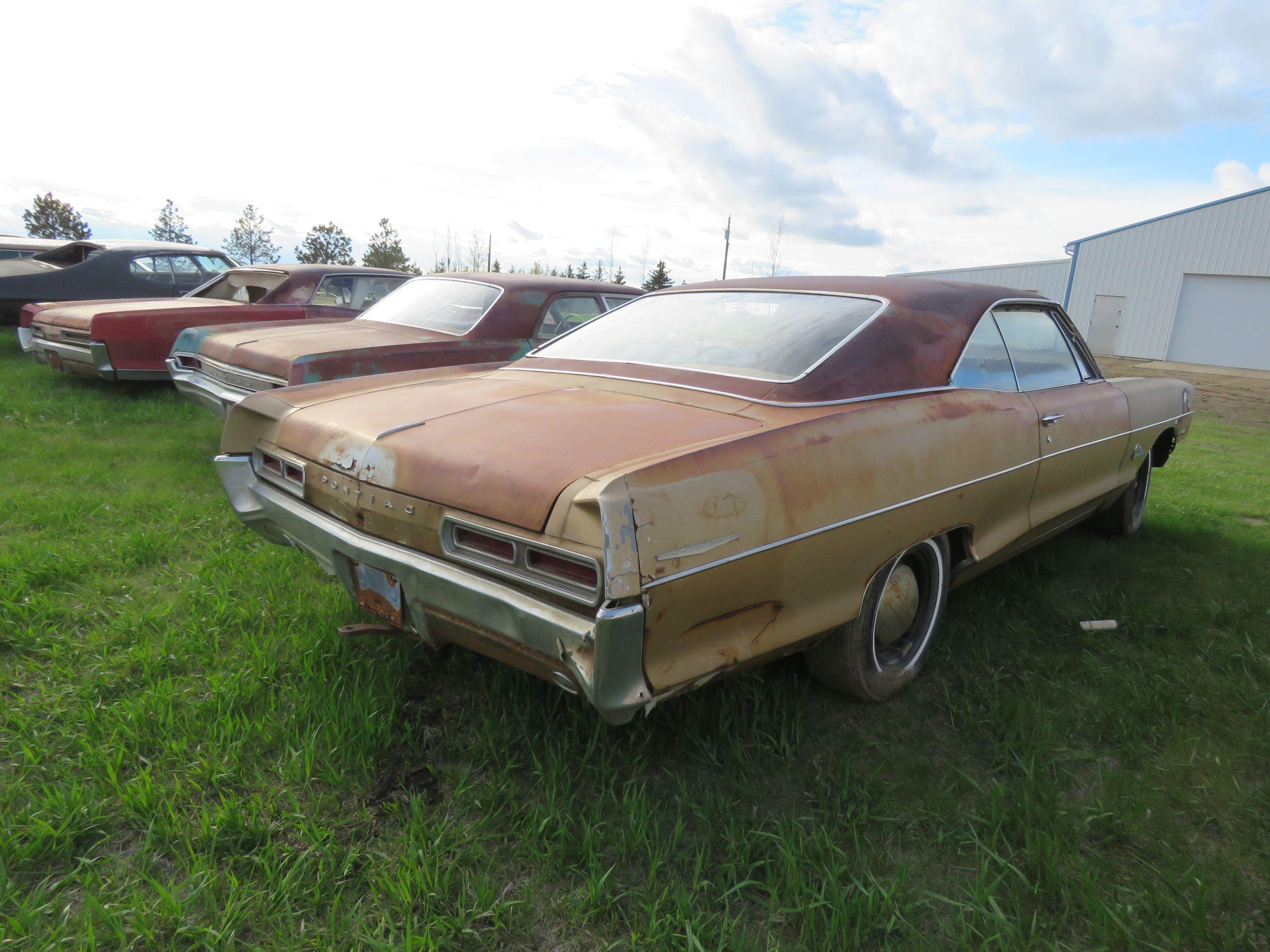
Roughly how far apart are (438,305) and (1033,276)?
25041mm

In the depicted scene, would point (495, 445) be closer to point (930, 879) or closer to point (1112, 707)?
point (930, 879)

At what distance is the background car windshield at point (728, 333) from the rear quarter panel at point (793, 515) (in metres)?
0.31

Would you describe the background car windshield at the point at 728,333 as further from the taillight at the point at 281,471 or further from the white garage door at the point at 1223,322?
the white garage door at the point at 1223,322

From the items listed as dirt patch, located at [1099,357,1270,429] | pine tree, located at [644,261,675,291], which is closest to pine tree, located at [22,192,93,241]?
pine tree, located at [644,261,675,291]

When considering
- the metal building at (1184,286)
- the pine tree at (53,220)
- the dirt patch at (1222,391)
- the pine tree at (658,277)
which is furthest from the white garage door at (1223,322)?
the pine tree at (53,220)

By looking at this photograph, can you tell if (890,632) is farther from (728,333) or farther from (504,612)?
(504,612)

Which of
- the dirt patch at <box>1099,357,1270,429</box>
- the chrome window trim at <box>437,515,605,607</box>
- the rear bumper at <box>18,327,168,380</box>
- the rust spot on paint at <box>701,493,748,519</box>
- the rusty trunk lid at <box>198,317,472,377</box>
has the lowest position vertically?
the dirt patch at <box>1099,357,1270,429</box>

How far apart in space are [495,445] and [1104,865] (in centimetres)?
179

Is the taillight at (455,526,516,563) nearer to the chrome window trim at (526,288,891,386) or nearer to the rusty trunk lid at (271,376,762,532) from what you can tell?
the rusty trunk lid at (271,376,762,532)

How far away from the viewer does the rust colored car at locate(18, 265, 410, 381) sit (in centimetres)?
587

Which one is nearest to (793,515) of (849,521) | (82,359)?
(849,521)

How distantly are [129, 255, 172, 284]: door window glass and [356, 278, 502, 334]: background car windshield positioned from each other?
5.03 meters

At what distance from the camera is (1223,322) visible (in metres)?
19.6

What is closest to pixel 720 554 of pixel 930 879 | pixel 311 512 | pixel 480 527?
pixel 480 527
